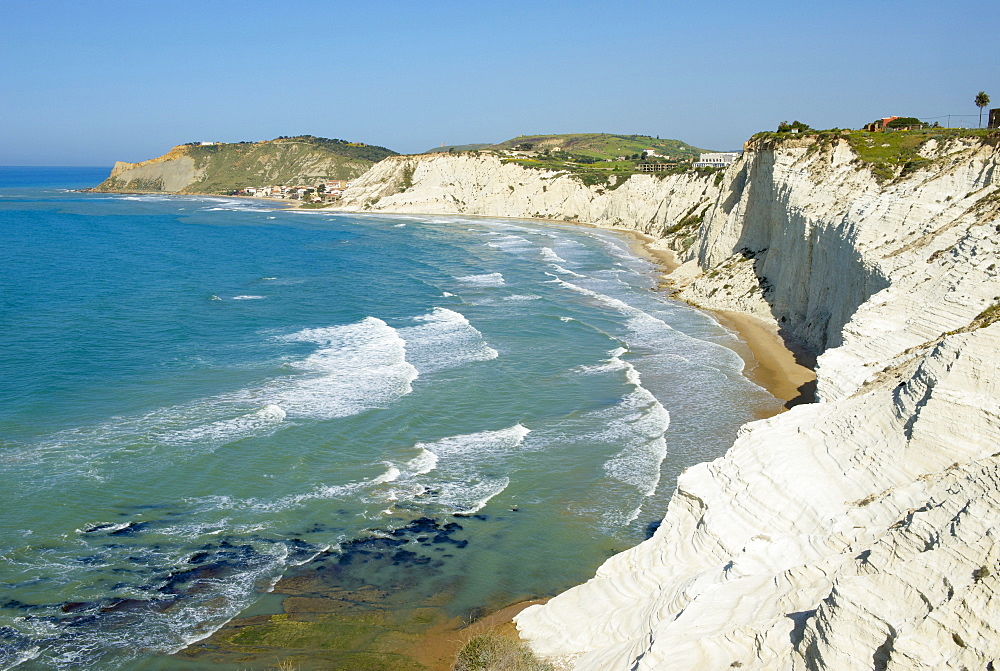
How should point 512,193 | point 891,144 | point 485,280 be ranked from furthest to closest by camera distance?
point 512,193
point 485,280
point 891,144

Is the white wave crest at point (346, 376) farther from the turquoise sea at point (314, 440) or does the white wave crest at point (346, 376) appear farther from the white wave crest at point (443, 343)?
the white wave crest at point (443, 343)

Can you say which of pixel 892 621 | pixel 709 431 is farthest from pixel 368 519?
pixel 892 621

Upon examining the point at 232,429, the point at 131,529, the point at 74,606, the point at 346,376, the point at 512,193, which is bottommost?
the point at 74,606

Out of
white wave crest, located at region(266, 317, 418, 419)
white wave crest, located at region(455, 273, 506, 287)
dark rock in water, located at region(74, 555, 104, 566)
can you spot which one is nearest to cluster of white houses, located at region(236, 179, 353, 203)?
white wave crest, located at region(455, 273, 506, 287)

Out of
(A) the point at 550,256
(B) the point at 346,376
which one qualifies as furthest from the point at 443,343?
(A) the point at 550,256

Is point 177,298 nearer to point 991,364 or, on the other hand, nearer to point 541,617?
point 541,617

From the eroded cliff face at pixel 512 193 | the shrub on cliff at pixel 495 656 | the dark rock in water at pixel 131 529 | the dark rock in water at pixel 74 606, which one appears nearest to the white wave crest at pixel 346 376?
the dark rock in water at pixel 131 529

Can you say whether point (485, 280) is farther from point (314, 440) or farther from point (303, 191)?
point (303, 191)
